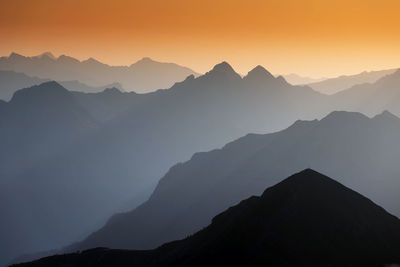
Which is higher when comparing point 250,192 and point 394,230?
point 250,192

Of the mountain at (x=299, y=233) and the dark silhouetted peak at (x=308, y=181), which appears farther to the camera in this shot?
the dark silhouetted peak at (x=308, y=181)

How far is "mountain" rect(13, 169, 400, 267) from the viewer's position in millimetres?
65062

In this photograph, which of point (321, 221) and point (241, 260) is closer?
point (241, 260)

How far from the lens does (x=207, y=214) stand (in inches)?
7392

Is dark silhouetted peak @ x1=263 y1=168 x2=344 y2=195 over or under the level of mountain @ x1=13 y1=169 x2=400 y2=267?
over

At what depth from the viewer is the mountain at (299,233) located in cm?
6506

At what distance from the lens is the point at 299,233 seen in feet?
225

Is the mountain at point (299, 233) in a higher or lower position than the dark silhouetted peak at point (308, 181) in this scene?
lower

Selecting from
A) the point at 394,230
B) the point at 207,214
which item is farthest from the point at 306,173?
the point at 207,214

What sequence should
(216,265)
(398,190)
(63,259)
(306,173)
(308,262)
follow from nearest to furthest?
(308,262), (216,265), (306,173), (63,259), (398,190)

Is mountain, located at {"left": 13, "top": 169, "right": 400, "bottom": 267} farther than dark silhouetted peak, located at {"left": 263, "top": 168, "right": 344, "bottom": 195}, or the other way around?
dark silhouetted peak, located at {"left": 263, "top": 168, "right": 344, "bottom": 195}

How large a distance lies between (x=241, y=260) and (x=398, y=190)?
13414 centimetres

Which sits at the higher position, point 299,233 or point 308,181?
point 308,181

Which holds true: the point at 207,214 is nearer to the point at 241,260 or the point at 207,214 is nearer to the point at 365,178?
the point at 365,178
